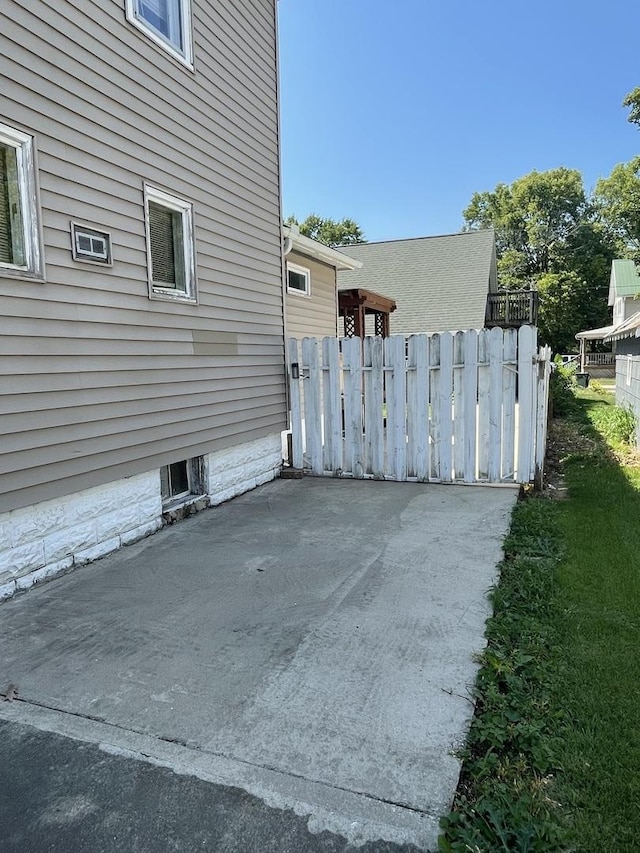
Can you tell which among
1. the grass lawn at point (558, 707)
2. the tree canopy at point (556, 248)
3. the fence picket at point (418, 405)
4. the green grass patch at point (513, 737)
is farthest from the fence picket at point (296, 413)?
the tree canopy at point (556, 248)

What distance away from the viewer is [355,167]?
38344 millimetres

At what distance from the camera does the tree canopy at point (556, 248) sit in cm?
3516

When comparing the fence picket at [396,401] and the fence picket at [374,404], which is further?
the fence picket at [374,404]

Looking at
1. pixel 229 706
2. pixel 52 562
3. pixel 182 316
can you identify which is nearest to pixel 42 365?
pixel 52 562

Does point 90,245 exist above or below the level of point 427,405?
above

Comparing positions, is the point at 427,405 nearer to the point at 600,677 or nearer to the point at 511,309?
the point at 600,677

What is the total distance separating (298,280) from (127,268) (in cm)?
645

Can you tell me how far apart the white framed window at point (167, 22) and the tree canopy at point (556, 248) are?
33.9 m

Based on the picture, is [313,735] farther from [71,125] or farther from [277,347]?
[277,347]

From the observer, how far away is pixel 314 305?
10883 mm

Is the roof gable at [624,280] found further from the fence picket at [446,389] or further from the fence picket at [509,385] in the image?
the fence picket at [446,389]

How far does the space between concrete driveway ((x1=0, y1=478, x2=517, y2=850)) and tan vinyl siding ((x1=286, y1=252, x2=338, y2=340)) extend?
605 cm

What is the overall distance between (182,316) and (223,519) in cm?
A: 195

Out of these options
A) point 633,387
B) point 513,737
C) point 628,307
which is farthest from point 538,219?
point 513,737
